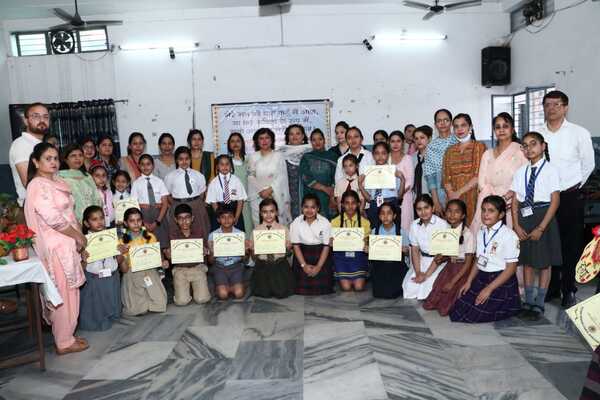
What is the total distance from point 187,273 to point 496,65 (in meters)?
5.72

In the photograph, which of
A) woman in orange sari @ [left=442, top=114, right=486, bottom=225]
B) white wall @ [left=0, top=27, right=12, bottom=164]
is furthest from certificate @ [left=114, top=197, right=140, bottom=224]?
white wall @ [left=0, top=27, right=12, bottom=164]

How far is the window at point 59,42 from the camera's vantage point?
760cm

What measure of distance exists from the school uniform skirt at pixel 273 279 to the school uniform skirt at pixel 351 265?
44cm

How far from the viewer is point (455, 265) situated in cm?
398

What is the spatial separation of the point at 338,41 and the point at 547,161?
15.3 ft

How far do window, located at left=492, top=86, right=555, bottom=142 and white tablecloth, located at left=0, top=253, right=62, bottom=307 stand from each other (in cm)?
608

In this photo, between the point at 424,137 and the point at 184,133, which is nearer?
the point at 424,137

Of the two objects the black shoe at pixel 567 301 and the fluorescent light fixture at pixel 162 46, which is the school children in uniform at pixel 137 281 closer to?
the black shoe at pixel 567 301

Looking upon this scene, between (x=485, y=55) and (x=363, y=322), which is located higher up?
(x=485, y=55)

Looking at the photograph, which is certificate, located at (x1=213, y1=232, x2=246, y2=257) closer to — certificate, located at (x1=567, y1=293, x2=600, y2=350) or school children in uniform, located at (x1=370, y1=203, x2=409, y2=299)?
school children in uniform, located at (x1=370, y1=203, x2=409, y2=299)

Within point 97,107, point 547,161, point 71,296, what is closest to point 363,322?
point 547,161

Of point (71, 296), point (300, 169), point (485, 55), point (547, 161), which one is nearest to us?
point (71, 296)

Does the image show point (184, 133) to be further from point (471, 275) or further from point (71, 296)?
point (471, 275)

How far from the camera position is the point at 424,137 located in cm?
474
